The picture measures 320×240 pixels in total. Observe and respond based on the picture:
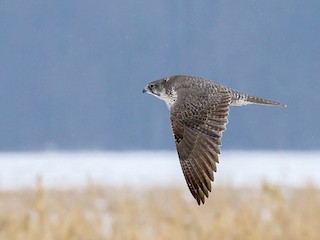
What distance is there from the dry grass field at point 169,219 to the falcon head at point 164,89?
0.84 metres

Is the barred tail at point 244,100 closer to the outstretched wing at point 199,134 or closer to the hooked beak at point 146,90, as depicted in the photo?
the outstretched wing at point 199,134

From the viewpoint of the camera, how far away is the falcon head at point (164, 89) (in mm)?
6285

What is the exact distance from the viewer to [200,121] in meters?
5.71

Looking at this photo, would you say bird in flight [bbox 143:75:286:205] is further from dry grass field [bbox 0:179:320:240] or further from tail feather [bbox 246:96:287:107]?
dry grass field [bbox 0:179:320:240]

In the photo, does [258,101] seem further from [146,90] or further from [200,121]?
[146,90]

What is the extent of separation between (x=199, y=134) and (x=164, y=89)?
2.74 ft

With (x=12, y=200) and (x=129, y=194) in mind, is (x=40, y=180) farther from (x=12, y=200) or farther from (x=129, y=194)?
(x=12, y=200)

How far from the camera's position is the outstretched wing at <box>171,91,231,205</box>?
5379 millimetres

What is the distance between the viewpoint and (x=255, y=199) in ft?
23.4

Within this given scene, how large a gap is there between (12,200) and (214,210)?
199 cm

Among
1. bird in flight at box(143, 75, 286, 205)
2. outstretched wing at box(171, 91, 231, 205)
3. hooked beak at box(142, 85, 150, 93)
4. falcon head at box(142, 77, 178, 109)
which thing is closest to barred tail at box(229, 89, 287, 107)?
bird in flight at box(143, 75, 286, 205)

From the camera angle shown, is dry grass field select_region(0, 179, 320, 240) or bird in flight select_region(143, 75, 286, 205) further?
dry grass field select_region(0, 179, 320, 240)

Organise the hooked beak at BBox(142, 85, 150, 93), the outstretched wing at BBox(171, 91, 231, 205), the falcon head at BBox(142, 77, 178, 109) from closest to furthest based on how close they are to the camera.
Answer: the outstretched wing at BBox(171, 91, 231, 205)
the falcon head at BBox(142, 77, 178, 109)
the hooked beak at BBox(142, 85, 150, 93)

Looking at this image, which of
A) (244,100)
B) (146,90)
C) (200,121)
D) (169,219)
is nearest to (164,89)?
(146,90)
